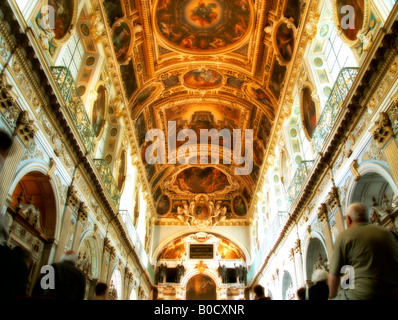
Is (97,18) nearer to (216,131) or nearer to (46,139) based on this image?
(46,139)

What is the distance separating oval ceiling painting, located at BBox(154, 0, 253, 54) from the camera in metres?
13.4

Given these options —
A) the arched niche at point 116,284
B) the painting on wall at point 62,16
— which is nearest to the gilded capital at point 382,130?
the painting on wall at point 62,16

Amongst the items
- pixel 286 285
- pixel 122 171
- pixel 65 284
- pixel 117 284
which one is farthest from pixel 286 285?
pixel 65 284

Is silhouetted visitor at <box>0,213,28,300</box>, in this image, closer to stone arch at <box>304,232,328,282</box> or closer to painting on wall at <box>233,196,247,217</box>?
stone arch at <box>304,232,328,282</box>

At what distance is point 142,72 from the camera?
48.3ft

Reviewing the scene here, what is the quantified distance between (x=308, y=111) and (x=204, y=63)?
621 centimetres

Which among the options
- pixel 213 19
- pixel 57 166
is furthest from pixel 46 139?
pixel 213 19

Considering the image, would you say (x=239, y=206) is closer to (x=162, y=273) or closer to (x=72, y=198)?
(x=162, y=273)

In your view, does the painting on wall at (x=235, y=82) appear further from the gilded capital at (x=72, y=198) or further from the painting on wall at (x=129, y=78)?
the gilded capital at (x=72, y=198)

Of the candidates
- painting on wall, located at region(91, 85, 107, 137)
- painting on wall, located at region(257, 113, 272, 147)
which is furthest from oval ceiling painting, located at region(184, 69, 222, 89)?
painting on wall, located at region(91, 85, 107, 137)

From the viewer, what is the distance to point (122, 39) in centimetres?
1241

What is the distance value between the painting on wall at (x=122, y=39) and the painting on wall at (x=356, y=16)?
719 cm

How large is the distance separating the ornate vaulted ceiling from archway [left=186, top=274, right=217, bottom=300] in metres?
7.56
